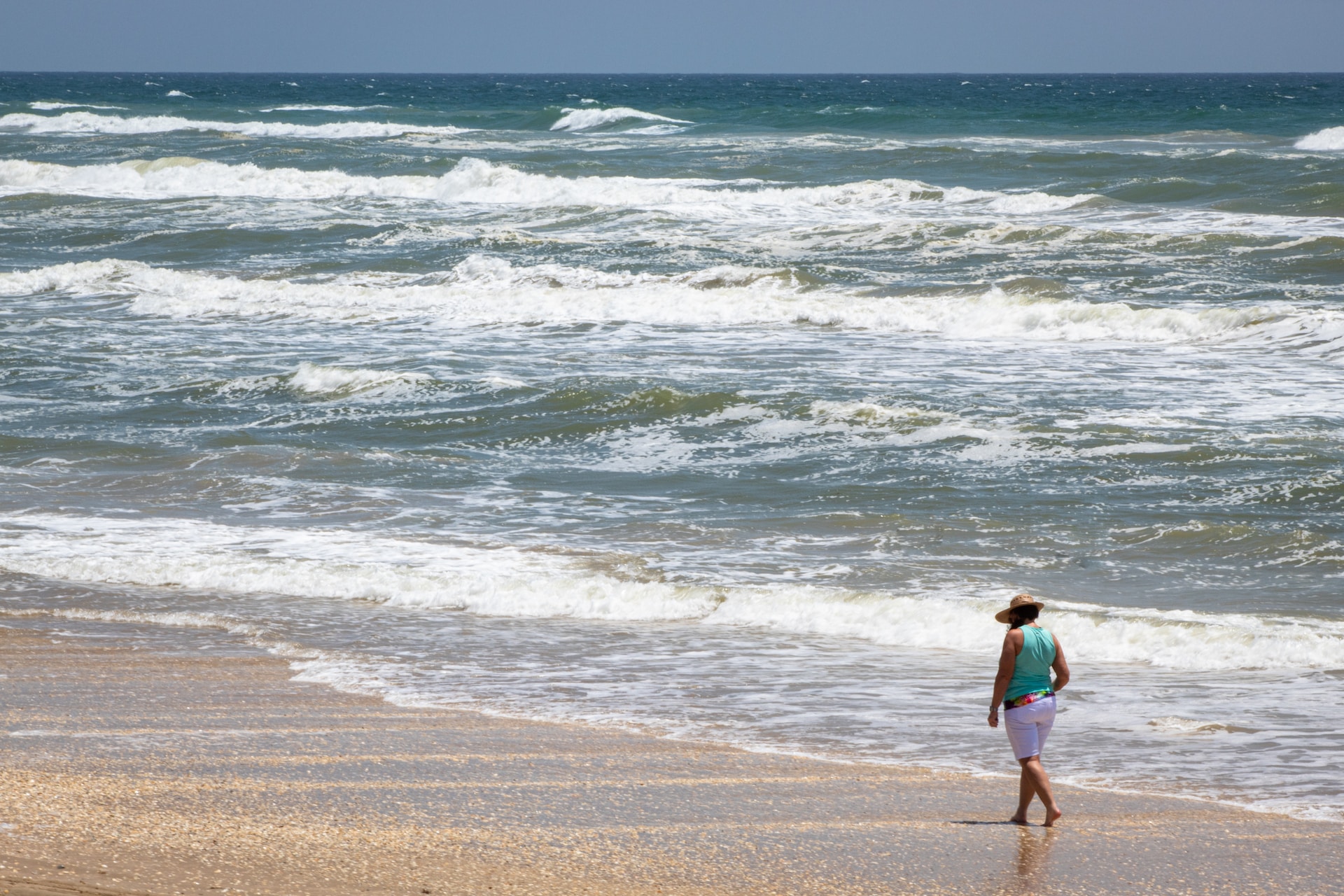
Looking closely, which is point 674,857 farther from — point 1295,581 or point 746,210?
point 746,210

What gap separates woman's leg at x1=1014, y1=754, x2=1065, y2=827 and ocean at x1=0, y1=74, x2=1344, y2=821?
0.63 m

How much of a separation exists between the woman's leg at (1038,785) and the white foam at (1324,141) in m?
44.5

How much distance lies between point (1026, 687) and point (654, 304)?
53.7ft

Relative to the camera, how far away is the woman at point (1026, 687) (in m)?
5.23

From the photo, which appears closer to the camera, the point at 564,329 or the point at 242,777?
the point at 242,777

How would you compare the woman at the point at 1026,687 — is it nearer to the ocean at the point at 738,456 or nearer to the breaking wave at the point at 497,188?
the ocean at the point at 738,456

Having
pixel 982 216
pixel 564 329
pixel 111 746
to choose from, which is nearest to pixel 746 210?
pixel 982 216

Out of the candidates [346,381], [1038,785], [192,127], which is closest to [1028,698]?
[1038,785]

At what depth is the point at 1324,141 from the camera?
4734 cm

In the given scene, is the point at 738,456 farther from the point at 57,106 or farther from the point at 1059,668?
the point at 57,106

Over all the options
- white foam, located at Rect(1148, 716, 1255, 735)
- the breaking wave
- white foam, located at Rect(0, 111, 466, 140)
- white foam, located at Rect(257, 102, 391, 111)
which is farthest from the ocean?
white foam, located at Rect(257, 102, 391, 111)

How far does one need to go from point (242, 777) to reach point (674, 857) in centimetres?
181

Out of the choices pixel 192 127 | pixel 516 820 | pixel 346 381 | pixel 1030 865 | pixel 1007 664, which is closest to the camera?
pixel 1030 865

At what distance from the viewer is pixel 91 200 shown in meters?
34.8
